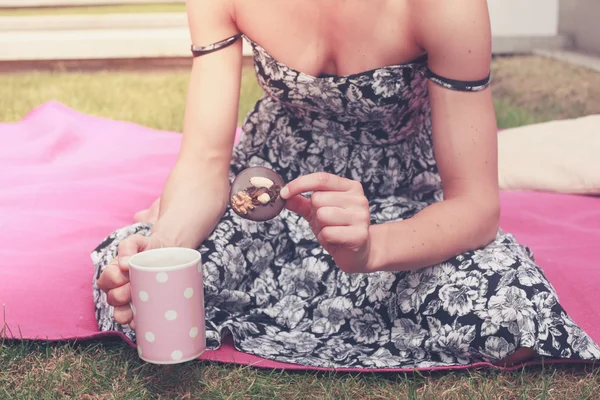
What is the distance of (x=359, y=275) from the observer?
186cm

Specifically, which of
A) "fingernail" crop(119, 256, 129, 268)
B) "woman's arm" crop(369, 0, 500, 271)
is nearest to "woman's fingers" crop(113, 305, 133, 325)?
"fingernail" crop(119, 256, 129, 268)

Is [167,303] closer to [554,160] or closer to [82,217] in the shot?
[82,217]

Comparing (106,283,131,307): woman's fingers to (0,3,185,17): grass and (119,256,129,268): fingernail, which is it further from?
(0,3,185,17): grass

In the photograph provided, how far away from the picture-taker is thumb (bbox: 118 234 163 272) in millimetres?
1466

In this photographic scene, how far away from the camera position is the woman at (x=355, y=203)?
1640 millimetres

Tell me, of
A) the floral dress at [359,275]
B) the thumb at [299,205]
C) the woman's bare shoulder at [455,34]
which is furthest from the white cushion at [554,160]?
the thumb at [299,205]

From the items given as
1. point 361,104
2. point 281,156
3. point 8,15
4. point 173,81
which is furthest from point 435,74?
point 8,15

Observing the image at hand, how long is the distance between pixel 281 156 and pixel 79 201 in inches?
37.3

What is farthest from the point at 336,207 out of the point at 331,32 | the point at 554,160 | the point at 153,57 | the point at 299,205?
the point at 153,57

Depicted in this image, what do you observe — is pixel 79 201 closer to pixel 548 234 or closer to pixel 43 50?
pixel 548 234

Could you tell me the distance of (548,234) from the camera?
2512 mm

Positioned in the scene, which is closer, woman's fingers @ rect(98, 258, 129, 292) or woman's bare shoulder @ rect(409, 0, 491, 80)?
woman's fingers @ rect(98, 258, 129, 292)

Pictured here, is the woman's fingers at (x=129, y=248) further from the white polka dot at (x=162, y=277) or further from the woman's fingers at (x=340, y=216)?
the woman's fingers at (x=340, y=216)

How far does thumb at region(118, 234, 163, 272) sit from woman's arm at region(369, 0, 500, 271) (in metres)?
0.45
